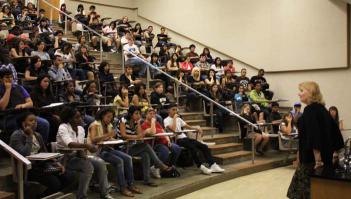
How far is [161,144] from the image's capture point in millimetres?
6457

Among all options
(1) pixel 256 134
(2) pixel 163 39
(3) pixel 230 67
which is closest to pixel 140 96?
(1) pixel 256 134

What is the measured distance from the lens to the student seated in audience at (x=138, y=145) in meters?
5.90

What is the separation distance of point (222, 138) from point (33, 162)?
16.1ft

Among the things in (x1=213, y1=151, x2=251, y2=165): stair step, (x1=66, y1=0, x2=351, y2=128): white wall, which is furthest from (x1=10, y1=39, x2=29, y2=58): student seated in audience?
(x1=66, y1=0, x2=351, y2=128): white wall

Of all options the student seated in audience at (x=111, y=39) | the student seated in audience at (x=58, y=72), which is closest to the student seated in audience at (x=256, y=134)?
the student seated in audience at (x=58, y=72)

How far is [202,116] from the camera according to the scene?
Result: 944 cm

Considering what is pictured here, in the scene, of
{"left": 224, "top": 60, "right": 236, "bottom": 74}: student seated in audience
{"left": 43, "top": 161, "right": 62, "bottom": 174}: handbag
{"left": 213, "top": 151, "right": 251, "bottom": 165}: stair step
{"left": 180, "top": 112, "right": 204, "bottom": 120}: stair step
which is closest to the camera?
{"left": 43, "top": 161, "right": 62, "bottom": 174}: handbag

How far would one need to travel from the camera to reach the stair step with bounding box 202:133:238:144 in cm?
838

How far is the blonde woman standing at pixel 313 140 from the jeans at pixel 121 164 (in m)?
2.53

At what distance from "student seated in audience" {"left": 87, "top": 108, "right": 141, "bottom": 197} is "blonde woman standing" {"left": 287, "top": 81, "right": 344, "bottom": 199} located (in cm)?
253

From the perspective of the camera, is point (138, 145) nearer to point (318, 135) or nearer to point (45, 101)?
point (45, 101)

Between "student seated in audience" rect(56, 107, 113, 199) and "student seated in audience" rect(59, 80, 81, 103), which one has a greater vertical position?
"student seated in audience" rect(59, 80, 81, 103)

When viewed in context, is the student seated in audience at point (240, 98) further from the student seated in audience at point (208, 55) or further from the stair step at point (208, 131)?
the student seated in audience at point (208, 55)

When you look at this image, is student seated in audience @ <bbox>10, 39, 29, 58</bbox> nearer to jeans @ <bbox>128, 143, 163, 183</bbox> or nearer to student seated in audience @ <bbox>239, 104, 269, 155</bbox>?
jeans @ <bbox>128, 143, 163, 183</bbox>
